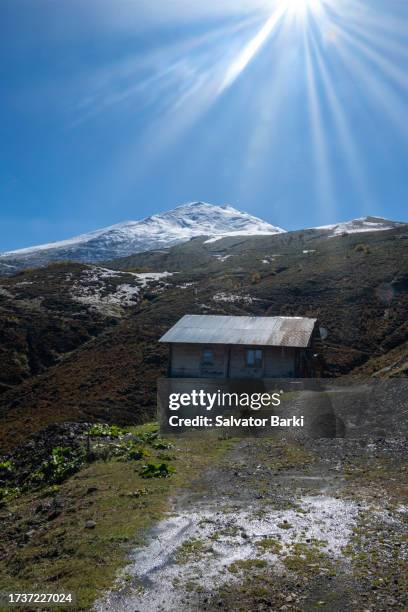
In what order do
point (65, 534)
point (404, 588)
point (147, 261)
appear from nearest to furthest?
point (404, 588), point (65, 534), point (147, 261)

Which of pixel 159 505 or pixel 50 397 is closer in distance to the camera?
pixel 159 505

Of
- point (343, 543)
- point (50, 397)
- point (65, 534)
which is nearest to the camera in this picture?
point (343, 543)

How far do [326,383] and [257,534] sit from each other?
1960cm

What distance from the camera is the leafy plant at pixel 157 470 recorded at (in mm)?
13195

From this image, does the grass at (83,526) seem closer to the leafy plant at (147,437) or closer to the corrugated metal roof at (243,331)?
the leafy plant at (147,437)

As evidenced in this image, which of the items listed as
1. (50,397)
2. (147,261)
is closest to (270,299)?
(50,397)

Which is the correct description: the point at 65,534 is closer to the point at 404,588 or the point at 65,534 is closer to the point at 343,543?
the point at 343,543

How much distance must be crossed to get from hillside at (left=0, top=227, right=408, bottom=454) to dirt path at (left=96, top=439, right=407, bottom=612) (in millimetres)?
21529

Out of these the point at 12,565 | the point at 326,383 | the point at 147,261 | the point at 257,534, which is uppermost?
the point at 147,261

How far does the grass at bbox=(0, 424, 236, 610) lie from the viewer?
8023 mm

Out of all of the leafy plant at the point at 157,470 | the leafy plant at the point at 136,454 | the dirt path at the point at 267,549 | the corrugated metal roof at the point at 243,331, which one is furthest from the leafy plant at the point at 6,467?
the corrugated metal roof at the point at 243,331

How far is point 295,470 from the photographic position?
1387 centimetres

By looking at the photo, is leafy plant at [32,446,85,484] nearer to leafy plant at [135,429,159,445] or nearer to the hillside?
leafy plant at [135,429,159,445]

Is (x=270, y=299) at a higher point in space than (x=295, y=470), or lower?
higher
